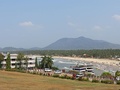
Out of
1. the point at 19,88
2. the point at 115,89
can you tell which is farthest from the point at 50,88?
the point at 115,89

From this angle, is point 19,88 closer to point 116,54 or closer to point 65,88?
point 65,88

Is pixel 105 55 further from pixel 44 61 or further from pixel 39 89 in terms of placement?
pixel 39 89

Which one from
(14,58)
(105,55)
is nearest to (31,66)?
(14,58)

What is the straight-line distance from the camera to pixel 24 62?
85.9 meters

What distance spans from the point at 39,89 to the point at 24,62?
57706 millimetres

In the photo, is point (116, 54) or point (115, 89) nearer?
point (115, 89)

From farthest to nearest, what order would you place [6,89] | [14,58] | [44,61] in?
[14,58], [44,61], [6,89]

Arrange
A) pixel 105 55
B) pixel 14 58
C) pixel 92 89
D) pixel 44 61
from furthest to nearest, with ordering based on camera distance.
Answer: pixel 105 55, pixel 14 58, pixel 44 61, pixel 92 89

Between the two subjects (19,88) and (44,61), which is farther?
(44,61)

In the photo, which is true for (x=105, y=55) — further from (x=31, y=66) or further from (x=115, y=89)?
(x=115, y=89)

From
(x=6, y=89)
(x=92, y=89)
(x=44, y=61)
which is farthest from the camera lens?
(x=44, y=61)

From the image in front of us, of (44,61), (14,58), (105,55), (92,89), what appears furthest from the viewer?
(105,55)

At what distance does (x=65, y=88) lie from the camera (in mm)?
30062

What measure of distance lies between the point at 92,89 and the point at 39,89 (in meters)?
5.51
